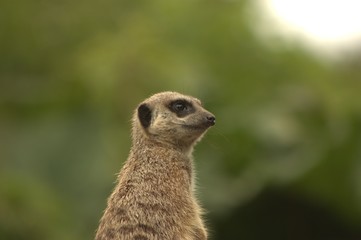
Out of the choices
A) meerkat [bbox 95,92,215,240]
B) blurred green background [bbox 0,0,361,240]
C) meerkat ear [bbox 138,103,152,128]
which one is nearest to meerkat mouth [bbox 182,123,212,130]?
meerkat [bbox 95,92,215,240]

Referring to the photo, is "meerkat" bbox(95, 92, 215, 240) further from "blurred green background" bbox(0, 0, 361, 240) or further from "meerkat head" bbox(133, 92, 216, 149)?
"blurred green background" bbox(0, 0, 361, 240)

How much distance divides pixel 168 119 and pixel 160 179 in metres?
0.36

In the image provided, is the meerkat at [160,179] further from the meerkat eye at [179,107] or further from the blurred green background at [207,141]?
the blurred green background at [207,141]

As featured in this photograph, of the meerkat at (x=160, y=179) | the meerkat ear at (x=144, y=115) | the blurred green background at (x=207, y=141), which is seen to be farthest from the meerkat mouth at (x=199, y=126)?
the blurred green background at (x=207, y=141)

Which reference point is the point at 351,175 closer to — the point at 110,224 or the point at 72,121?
the point at 72,121

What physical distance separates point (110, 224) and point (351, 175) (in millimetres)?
5902

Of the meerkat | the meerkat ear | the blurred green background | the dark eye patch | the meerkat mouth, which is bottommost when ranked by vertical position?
the meerkat

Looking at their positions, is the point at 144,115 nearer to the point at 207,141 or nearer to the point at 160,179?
the point at 160,179

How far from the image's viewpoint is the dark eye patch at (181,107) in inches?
209

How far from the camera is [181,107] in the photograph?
5.37 meters

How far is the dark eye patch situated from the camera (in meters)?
5.30

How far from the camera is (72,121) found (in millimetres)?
10805

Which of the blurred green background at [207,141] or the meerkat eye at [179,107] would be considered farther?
the blurred green background at [207,141]

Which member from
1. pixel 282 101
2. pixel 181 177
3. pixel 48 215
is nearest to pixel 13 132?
pixel 48 215
